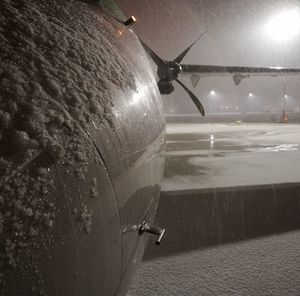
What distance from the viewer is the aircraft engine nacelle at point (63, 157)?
69 centimetres

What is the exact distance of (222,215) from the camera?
11.8 feet

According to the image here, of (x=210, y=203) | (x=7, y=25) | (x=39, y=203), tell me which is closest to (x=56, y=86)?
(x=7, y=25)

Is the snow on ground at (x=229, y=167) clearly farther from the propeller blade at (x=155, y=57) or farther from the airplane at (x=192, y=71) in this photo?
the propeller blade at (x=155, y=57)

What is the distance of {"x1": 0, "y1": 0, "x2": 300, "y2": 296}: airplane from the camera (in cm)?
69

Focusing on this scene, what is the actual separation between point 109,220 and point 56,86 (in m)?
0.48

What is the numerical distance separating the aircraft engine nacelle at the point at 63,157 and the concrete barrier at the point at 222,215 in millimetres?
1780

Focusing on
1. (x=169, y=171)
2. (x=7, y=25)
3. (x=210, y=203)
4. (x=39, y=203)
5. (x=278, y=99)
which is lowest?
(x=39, y=203)

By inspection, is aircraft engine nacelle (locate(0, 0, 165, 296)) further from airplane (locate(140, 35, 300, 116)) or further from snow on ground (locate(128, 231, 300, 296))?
airplane (locate(140, 35, 300, 116))

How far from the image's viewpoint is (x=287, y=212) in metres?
3.67

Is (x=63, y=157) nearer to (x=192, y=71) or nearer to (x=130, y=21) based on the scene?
(x=130, y=21)

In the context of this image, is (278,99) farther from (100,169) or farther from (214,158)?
(100,169)

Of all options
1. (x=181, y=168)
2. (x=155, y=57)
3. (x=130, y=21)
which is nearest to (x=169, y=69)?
(x=155, y=57)

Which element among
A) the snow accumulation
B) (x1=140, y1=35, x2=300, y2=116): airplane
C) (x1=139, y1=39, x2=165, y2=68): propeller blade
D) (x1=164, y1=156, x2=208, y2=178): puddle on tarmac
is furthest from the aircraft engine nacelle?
(x1=164, y1=156, x2=208, y2=178): puddle on tarmac

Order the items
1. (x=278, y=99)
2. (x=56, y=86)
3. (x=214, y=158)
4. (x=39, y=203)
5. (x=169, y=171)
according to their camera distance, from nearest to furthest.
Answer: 1. (x=39, y=203)
2. (x=56, y=86)
3. (x=169, y=171)
4. (x=214, y=158)
5. (x=278, y=99)
